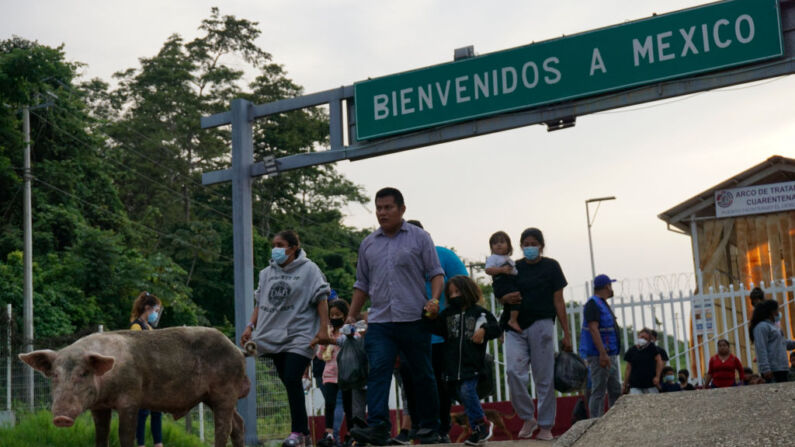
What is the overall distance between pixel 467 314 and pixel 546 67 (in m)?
4.40

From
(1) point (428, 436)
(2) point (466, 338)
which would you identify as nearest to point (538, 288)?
(2) point (466, 338)

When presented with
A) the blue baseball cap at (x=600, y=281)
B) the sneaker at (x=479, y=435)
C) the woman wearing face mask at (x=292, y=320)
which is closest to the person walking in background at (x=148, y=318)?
the woman wearing face mask at (x=292, y=320)

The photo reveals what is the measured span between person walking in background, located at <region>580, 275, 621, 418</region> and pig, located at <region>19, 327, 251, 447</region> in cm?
486

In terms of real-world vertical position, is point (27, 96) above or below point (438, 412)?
above

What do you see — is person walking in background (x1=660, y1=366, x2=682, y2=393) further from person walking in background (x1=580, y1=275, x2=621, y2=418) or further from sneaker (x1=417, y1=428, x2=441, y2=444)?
sneaker (x1=417, y1=428, x2=441, y2=444)

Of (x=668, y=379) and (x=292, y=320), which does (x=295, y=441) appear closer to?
(x=292, y=320)

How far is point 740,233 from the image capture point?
2317cm

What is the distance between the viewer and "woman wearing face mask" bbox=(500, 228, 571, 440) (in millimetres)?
8969

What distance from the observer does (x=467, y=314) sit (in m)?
8.05

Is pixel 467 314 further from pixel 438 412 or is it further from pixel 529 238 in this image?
pixel 529 238

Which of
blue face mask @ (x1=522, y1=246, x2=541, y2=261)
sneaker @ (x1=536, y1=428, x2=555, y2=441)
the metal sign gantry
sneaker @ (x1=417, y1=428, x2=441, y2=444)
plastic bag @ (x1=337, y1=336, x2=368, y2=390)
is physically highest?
the metal sign gantry

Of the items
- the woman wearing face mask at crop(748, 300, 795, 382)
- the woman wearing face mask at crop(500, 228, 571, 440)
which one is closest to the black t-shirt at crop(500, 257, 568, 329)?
the woman wearing face mask at crop(500, 228, 571, 440)

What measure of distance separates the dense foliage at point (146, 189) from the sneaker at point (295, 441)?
904 inches

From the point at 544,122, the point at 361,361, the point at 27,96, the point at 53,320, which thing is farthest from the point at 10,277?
the point at 361,361
